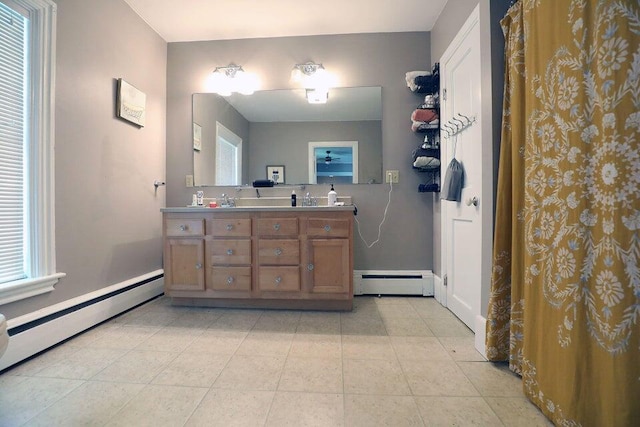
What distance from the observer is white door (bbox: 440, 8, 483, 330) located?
1627 millimetres

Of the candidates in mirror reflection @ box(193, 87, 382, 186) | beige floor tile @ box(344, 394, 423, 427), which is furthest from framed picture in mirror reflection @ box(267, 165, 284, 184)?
beige floor tile @ box(344, 394, 423, 427)

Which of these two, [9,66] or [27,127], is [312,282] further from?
[9,66]

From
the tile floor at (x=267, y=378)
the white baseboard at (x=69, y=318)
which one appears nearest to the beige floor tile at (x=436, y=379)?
the tile floor at (x=267, y=378)

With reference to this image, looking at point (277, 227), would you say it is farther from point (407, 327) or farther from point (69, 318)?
point (69, 318)

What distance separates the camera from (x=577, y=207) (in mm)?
888

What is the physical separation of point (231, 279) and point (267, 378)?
923 millimetres

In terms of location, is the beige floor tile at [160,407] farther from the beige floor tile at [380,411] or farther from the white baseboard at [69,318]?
the white baseboard at [69,318]

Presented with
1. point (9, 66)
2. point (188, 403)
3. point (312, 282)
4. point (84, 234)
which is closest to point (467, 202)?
point (312, 282)

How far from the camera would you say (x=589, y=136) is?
87 centimetres

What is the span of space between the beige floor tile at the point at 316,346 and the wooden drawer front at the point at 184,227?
106cm

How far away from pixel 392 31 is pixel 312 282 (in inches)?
89.4

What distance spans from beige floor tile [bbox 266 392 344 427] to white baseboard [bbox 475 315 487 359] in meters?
0.82

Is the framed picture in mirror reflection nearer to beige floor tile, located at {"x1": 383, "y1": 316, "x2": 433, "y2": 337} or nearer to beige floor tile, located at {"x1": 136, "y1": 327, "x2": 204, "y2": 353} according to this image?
beige floor tile, located at {"x1": 136, "y1": 327, "x2": 204, "y2": 353}

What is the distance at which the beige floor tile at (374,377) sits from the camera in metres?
1.17
